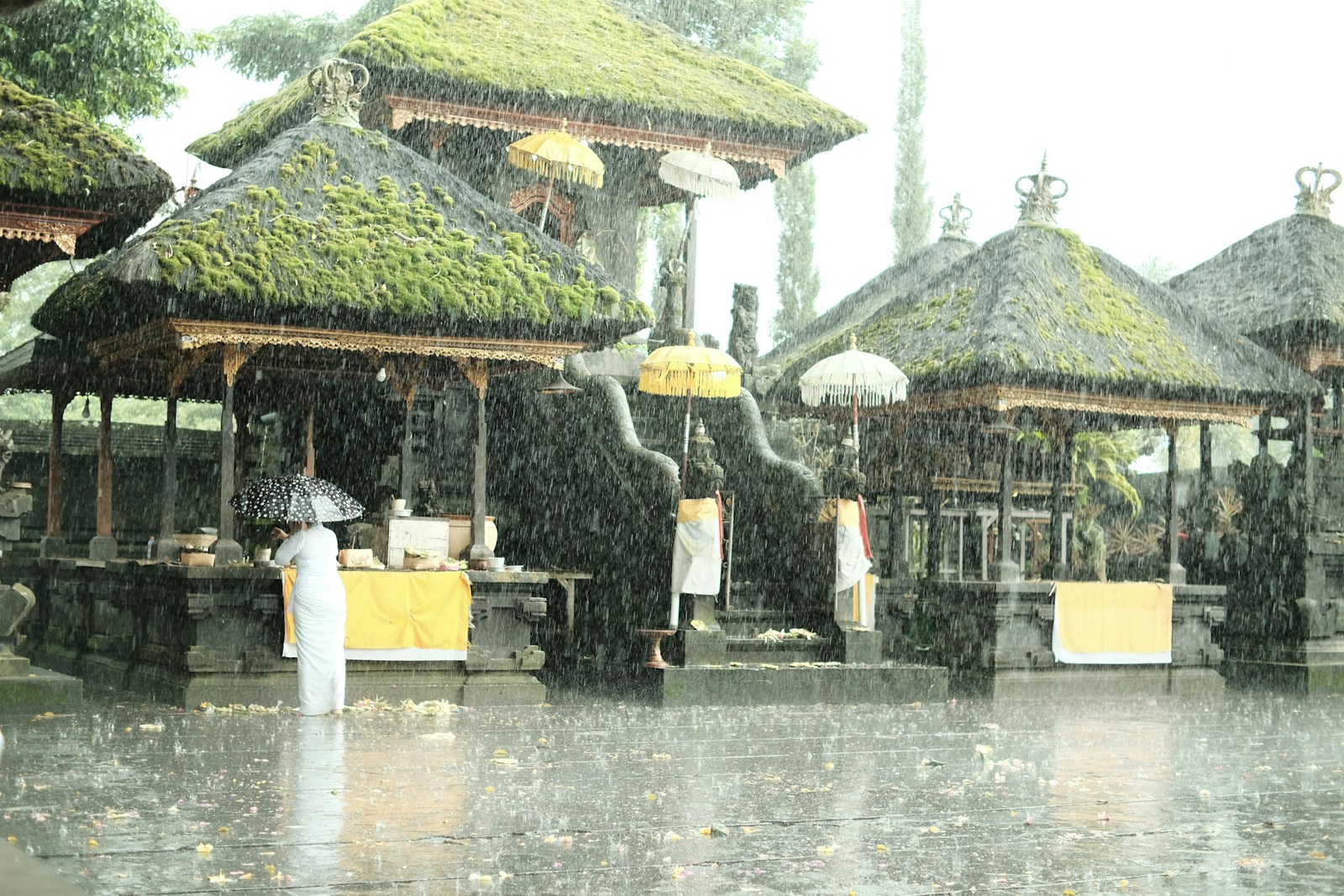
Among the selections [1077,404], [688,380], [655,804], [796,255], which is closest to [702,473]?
[688,380]

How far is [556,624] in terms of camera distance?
1700cm

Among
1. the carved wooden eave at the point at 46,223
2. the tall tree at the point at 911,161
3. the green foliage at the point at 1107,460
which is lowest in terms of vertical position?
the green foliage at the point at 1107,460

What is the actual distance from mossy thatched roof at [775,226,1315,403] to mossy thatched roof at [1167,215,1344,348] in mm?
792

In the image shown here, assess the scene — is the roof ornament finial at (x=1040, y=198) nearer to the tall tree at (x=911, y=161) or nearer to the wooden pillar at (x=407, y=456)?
the wooden pillar at (x=407, y=456)

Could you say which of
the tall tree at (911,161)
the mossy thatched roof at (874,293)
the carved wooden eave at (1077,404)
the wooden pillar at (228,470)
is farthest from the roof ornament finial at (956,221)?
the tall tree at (911,161)

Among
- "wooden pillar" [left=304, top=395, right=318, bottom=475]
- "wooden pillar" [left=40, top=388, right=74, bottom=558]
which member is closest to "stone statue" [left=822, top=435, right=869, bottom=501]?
"wooden pillar" [left=304, top=395, right=318, bottom=475]

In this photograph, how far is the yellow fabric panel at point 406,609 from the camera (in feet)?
40.5

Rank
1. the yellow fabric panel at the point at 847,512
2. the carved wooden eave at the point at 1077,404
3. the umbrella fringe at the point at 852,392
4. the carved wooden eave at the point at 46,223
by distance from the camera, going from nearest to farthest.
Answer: the carved wooden eave at the point at 46,223 → the yellow fabric panel at the point at 847,512 → the carved wooden eave at the point at 1077,404 → the umbrella fringe at the point at 852,392

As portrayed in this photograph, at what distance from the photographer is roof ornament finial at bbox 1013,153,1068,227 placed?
17.1 m

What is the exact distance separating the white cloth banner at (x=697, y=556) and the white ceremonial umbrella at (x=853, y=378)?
177 centimetres

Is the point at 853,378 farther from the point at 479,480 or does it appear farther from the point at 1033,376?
the point at 479,480

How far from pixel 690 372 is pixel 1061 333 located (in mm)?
3777

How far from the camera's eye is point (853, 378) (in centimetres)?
1523

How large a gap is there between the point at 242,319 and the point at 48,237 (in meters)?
2.32
